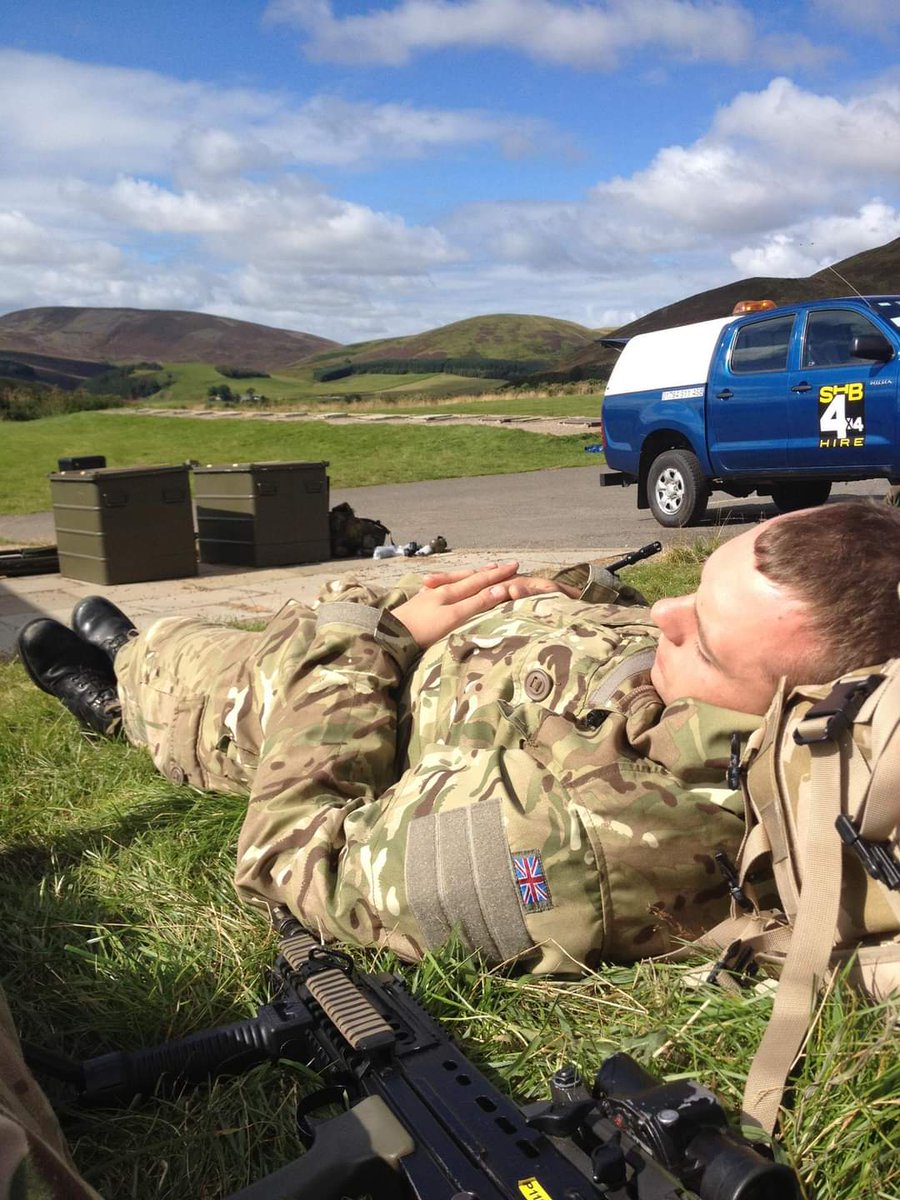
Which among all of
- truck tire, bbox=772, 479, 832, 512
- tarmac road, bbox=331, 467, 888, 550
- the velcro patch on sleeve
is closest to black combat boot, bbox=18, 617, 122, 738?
the velcro patch on sleeve

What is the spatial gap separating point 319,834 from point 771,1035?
101 centimetres

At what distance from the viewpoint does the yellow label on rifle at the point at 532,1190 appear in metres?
1.43

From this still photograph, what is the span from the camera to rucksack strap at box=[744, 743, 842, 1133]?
5.85 feet

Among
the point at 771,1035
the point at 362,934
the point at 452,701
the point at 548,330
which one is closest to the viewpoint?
the point at 771,1035

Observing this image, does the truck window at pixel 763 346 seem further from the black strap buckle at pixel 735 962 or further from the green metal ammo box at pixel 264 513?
the black strap buckle at pixel 735 962

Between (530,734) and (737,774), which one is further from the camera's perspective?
(530,734)

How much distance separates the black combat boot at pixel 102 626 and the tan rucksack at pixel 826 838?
2961 mm

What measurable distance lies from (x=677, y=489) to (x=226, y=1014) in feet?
32.2

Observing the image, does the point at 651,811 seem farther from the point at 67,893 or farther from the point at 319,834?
the point at 67,893

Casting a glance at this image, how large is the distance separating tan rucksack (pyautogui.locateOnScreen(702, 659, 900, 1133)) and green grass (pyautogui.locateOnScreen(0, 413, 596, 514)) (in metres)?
15.5

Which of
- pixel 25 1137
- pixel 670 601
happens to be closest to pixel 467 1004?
pixel 670 601

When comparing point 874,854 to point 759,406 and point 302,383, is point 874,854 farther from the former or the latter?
point 302,383

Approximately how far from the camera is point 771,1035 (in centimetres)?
182

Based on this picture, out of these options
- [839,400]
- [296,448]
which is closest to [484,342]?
[296,448]
